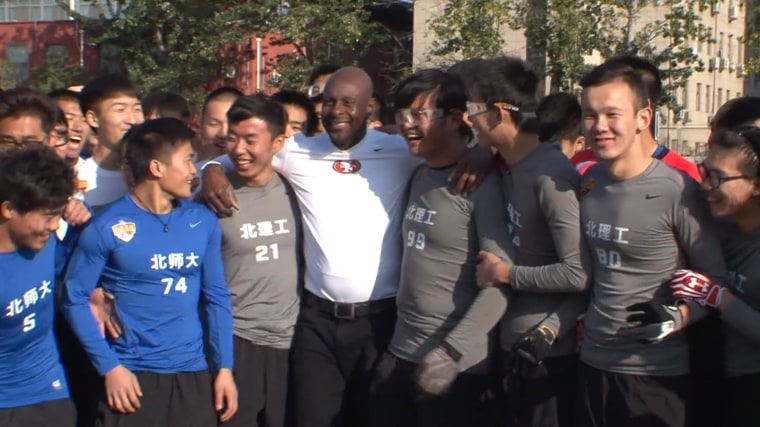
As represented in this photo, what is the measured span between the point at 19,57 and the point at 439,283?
A: 39.1 m

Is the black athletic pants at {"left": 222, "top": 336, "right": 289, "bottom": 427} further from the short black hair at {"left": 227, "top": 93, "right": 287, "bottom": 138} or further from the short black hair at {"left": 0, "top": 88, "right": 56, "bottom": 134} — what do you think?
the short black hair at {"left": 0, "top": 88, "right": 56, "bottom": 134}

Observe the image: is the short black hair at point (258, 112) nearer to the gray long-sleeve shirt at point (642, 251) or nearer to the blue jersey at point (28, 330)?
the blue jersey at point (28, 330)

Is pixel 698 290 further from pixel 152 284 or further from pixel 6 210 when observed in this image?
pixel 6 210

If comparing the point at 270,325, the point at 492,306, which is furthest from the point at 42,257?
the point at 492,306

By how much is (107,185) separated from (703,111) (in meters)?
42.3

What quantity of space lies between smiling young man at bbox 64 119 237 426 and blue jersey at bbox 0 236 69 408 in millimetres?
128

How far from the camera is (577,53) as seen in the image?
22.5 metres

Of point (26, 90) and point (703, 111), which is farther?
point (703, 111)

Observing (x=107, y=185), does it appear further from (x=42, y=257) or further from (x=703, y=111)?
→ (x=703, y=111)

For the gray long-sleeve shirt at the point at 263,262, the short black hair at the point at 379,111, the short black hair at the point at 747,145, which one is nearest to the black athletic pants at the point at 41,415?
the gray long-sleeve shirt at the point at 263,262

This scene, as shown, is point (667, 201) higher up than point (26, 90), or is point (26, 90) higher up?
point (26, 90)

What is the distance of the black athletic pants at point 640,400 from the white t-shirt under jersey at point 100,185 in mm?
2595

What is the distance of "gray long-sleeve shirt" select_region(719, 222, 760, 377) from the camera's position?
355cm

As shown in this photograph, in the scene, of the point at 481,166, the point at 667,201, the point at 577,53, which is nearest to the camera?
the point at 667,201
